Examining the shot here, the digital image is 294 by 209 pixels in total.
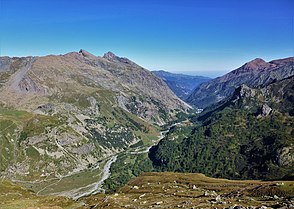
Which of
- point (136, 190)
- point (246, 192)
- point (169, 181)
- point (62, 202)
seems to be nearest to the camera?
point (246, 192)

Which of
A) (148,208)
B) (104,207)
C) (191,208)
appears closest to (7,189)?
(104,207)

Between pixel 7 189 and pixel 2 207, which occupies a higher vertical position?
pixel 2 207

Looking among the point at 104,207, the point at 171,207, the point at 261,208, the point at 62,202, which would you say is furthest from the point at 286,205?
the point at 62,202

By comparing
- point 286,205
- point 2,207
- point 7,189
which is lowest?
point 7,189

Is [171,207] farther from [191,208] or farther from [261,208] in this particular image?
[261,208]

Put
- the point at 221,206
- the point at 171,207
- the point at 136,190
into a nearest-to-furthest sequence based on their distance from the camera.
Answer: the point at 221,206, the point at 171,207, the point at 136,190

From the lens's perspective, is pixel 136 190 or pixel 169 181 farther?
pixel 169 181

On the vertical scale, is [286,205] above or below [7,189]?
above

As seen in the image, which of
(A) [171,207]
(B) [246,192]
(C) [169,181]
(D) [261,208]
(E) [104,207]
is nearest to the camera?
(D) [261,208]

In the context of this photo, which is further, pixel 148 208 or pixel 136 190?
pixel 136 190

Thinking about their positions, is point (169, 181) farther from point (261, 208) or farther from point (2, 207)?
point (261, 208)
